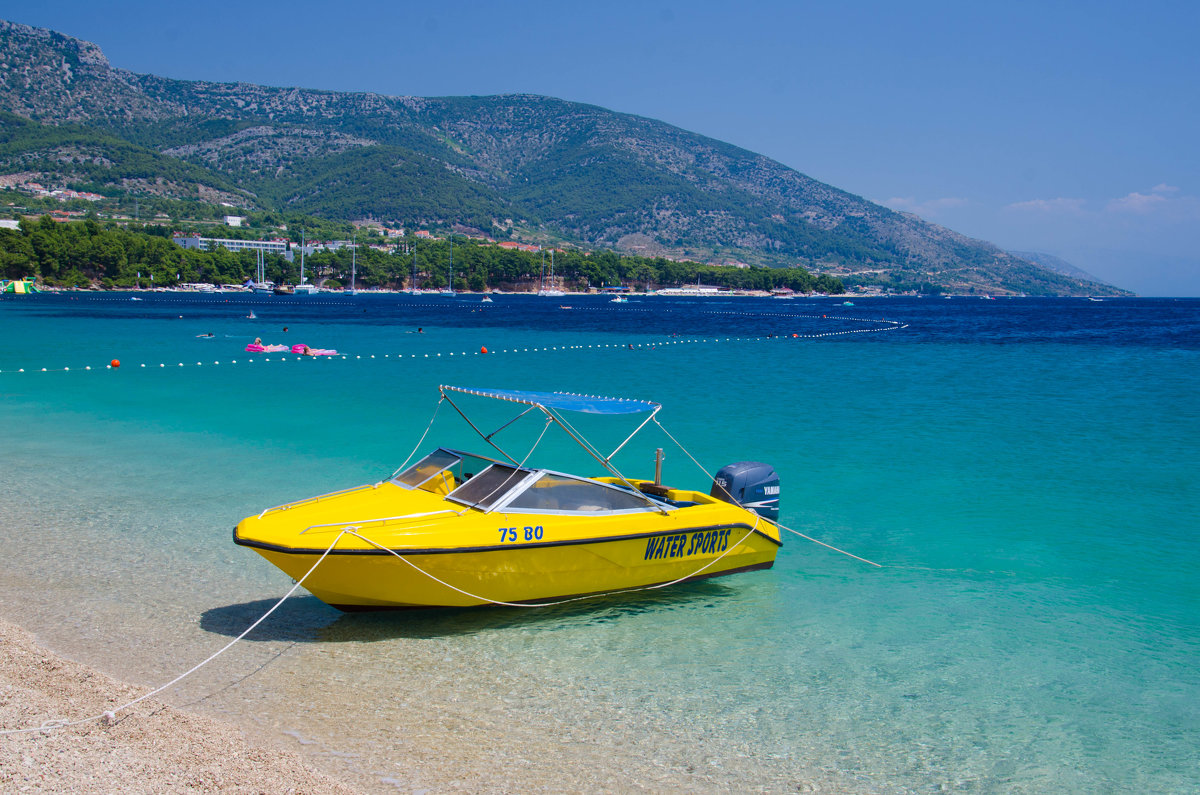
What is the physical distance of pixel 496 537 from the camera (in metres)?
8.42

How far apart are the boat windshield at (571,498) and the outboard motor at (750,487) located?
5.27 ft

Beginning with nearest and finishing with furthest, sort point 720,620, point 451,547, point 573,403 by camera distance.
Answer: point 451,547 → point 720,620 → point 573,403

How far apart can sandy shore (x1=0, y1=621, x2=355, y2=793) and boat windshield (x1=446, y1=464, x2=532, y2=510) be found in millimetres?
3177

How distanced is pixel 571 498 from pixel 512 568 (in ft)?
3.41

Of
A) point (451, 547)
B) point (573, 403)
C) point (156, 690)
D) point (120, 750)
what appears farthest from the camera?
point (573, 403)

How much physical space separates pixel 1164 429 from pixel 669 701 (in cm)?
2372

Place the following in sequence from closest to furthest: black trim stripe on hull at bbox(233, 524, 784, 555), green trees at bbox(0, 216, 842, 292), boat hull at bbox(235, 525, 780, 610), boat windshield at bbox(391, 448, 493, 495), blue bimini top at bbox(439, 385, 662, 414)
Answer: black trim stripe on hull at bbox(233, 524, 784, 555), boat hull at bbox(235, 525, 780, 610), boat windshield at bbox(391, 448, 493, 495), blue bimini top at bbox(439, 385, 662, 414), green trees at bbox(0, 216, 842, 292)

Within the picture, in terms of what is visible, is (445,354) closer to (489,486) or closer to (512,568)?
(489,486)

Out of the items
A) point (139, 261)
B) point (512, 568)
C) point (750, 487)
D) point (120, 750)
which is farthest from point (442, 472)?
point (139, 261)

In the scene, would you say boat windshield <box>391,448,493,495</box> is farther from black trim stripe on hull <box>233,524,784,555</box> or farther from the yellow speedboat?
black trim stripe on hull <box>233,524,784,555</box>

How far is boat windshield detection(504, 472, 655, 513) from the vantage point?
8875 millimetres

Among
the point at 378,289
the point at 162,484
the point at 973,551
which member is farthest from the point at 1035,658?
the point at 378,289

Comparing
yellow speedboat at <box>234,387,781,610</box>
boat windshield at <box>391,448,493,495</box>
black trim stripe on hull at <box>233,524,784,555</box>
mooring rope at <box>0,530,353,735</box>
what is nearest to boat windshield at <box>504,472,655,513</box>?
yellow speedboat at <box>234,387,781,610</box>

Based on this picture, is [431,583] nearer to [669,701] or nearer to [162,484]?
[669,701]
